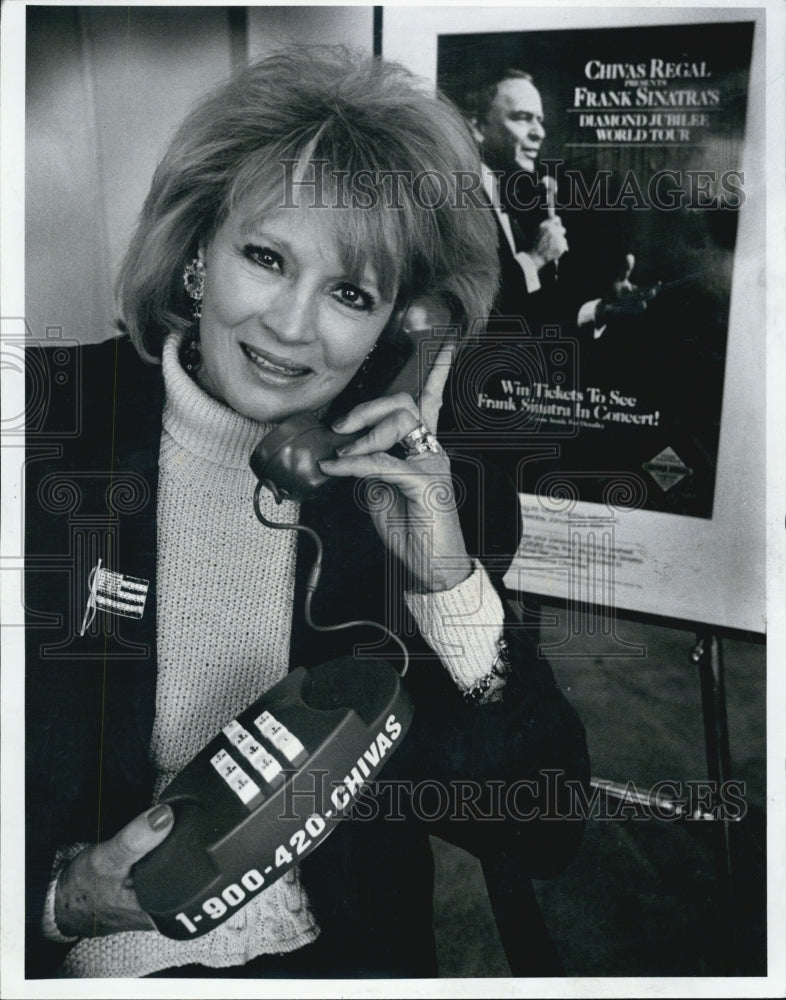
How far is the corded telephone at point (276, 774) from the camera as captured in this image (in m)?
0.67

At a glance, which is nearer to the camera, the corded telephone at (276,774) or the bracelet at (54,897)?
the corded telephone at (276,774)

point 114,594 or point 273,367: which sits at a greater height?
point 273,367

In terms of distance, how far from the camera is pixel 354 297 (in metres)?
0.72

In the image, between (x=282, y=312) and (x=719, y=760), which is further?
(x=719, y=760)

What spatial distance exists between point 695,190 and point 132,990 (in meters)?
0.99

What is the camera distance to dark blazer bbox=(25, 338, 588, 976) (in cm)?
76

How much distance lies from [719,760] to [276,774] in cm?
46

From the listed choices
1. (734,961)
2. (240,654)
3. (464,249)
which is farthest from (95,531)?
(734,961)

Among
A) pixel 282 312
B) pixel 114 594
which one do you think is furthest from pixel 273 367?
pixel 114 594

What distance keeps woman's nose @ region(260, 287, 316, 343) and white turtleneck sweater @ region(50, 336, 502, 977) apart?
10 cm

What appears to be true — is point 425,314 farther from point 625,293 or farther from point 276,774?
point 276,774

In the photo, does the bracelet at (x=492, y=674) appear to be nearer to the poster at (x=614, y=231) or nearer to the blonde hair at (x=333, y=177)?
the poster at (x=614, y=231)

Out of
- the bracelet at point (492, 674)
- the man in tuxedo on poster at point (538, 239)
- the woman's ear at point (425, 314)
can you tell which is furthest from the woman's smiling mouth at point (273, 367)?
the bracelet at point (492, 674)

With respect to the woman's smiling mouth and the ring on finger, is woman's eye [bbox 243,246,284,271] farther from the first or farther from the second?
the ring on finger
